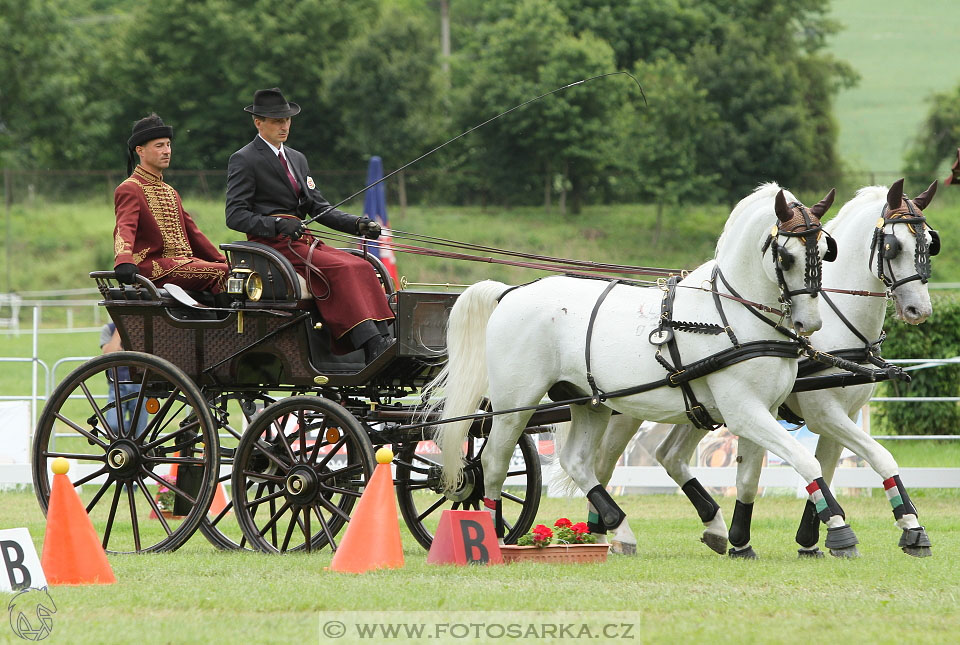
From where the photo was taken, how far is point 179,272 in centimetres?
734

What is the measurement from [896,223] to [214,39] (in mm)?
36879

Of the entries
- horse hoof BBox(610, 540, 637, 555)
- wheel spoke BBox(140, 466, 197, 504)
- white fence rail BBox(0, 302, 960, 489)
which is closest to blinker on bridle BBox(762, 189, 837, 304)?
horse hoof BBox(610, 540, 637, 555)

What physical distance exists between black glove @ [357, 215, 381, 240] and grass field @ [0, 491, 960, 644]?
5.93 feet

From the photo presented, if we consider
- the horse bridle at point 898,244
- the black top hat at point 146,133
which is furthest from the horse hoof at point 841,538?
the black top hat at point 146,133

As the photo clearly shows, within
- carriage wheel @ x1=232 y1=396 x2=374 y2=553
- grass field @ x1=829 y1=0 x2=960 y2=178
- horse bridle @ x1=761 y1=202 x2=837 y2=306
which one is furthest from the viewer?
grass field @ x1=829 y1=0 x2=960 y2=178

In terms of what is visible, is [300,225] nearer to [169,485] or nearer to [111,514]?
[169,485]

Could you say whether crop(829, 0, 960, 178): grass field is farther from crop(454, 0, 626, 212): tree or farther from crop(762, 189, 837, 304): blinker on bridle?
crop(762, 189, 837, 304): blinker on bridle

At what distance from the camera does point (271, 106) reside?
743 centimetres

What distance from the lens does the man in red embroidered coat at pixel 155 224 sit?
725 centimetres

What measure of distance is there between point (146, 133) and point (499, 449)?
281cm

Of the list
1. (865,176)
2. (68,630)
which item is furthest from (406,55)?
(68,630)

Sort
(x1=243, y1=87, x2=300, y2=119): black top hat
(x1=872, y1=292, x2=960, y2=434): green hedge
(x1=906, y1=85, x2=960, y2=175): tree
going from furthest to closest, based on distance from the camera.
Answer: (x1=906, y1=85, x2=960, y2=175): tree, (x1=872, y1=292, x2=960, y2=434): green hedge, (x1=243, y1=87, x2=300, y2=119): black top hat

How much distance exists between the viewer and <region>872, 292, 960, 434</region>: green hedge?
12.2 metres

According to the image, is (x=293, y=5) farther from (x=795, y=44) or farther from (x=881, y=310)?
(x=881, y=310)
